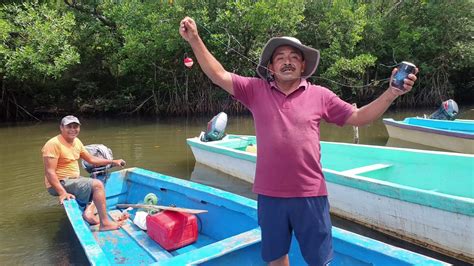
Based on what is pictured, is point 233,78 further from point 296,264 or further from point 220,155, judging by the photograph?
point 220,155

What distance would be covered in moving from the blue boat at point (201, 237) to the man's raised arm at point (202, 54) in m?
1.24

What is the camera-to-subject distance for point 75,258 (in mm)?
4562

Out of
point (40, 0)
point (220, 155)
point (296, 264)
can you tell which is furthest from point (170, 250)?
point (40, 0)

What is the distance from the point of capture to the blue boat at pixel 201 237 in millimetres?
2801

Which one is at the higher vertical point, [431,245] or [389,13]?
[389,13]

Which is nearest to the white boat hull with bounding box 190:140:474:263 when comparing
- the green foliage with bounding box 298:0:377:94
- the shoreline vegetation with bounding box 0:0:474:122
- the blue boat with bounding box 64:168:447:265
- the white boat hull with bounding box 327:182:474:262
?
the white boat hull with bounding box 327:182:474:262

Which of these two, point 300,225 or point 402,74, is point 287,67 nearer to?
point 402,74

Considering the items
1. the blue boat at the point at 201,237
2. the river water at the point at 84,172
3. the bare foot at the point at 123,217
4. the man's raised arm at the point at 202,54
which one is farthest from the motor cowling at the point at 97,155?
the man's raised arm at the point at 202,54

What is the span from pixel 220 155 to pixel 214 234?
3370 millimetres

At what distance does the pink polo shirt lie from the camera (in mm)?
2141

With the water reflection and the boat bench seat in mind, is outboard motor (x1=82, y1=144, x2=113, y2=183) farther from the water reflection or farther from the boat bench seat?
the boat bench seat

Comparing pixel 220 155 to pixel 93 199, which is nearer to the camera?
pixel 93 199

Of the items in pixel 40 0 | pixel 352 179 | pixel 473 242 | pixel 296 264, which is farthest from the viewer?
pixel 40 0

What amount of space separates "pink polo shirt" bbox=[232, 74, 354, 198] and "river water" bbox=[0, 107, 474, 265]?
2998 mm
